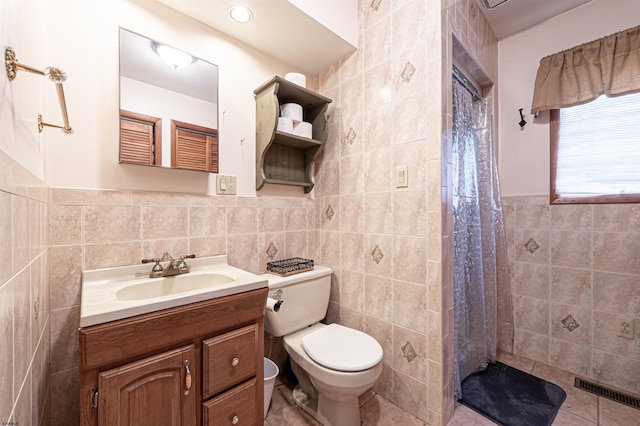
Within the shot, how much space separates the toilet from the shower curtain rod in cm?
152

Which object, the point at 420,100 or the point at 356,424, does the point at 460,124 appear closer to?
the point at 420,100

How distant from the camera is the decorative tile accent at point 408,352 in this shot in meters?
1.43

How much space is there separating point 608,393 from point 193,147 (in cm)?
280

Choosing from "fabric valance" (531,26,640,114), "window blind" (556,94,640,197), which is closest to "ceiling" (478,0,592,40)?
"fabric valance" (531,26,640,114)

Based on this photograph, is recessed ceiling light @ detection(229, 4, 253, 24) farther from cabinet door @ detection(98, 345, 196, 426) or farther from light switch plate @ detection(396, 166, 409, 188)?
cabinet door @ detection(98, 345, 196, 426)

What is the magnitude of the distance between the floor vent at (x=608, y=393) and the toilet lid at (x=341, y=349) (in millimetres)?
1423

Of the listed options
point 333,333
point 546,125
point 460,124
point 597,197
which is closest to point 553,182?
point 597,197

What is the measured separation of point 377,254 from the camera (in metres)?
1.62

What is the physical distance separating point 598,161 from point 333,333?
2.03 metres

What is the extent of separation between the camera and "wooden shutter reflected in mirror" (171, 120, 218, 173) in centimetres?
135

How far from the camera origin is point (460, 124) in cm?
167

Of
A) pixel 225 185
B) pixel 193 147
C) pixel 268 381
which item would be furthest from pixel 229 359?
pixel 193 147

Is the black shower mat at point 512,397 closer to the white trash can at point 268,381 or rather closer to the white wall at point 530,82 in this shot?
the white trash can at point 268,381

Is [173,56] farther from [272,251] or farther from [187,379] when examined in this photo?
[187,379]
